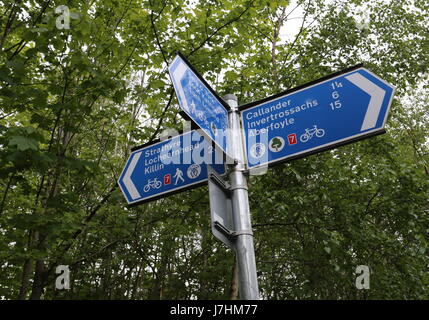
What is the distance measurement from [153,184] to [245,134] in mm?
667

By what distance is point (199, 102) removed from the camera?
73.2 inches

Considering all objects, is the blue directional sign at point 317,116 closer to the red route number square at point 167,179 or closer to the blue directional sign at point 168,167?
the blue directional sign at point 168,167

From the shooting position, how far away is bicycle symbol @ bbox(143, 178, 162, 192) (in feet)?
7.56

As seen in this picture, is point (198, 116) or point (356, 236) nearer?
point (198, 116)

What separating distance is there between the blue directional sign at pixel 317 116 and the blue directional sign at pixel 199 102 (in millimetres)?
202

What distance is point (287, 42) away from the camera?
736 centimetres

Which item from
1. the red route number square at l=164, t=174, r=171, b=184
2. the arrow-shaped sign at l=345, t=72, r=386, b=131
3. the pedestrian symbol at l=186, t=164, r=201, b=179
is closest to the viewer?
the arrow-shaped sign at l=345, t=72, r=386, b=131

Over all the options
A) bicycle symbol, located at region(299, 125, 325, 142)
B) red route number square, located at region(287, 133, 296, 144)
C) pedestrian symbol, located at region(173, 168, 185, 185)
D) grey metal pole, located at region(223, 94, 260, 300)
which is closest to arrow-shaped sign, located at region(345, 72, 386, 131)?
bicycle symbol, located at region(299, 125, 325, 142)

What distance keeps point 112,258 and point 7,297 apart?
184cm

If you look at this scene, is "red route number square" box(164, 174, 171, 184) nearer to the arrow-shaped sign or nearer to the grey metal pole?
the grey metal pole

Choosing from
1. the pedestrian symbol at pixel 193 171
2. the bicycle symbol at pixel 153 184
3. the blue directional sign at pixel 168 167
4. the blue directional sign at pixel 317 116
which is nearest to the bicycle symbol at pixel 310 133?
the blue directional sign at pixel 317 116

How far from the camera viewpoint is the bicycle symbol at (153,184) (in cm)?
230

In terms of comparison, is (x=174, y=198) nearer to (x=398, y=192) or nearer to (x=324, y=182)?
(x=324, y=182)

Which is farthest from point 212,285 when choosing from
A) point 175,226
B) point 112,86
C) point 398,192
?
point 112,86
